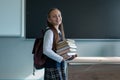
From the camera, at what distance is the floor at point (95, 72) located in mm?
1987

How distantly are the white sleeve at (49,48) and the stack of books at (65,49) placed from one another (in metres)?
0.04

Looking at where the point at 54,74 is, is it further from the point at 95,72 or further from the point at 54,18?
the point at 54,18

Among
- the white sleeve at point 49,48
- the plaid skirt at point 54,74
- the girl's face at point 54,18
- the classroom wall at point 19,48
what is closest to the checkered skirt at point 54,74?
the plaid skirt at point 54,74

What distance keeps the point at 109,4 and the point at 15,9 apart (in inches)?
59.7

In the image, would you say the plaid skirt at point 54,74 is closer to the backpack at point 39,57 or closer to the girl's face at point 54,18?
the backpack at point 39,57

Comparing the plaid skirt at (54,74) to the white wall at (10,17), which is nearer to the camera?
the plaid skirt at (54,74)

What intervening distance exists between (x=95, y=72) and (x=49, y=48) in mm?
467

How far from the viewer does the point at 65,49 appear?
2.08 meters

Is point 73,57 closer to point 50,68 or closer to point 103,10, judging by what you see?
point 50,68

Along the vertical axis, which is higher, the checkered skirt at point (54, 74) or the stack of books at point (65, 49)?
the stack of books at point (65, 49)

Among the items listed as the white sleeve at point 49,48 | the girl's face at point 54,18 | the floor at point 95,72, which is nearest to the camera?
the floor at point 95,72

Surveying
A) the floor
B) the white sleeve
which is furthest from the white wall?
the floor

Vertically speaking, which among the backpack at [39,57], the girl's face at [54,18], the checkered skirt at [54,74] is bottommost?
the checkered skirt at [54,74]

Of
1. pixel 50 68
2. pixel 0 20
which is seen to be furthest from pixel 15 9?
pixel 50 68
